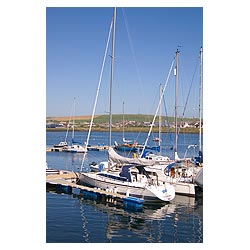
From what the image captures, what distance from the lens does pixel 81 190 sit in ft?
42.9

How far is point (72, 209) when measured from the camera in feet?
35.6

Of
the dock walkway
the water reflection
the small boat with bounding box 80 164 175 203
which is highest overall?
the small boat with bounding box 80 164 175 203

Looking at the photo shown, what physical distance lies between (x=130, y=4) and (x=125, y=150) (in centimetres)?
2934

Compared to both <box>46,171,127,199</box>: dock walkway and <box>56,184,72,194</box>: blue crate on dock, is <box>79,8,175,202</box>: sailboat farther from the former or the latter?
<box>56,184,72,194</box>: blue crate on dock

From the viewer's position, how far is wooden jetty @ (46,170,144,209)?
10.9 metres

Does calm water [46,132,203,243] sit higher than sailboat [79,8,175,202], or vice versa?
sailboat [79,8,175,202]

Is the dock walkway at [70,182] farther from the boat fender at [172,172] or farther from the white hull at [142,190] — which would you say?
the boat fender at [172,172]

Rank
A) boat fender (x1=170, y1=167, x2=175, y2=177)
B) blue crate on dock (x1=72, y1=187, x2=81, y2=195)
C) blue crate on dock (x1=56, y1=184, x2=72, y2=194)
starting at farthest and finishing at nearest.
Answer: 1. boat fender (x1=170, y1=167, x2=175, y2=177)
2. blue crate on dock (x1=56, y1=184, x2=72, y2=194)
3. blue crate on dock (x1=72, y1=187, x2=81, y2=195)

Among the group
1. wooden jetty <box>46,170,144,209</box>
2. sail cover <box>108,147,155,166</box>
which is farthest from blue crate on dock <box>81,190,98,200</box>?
sail cover <box>108,147,155,166</box>

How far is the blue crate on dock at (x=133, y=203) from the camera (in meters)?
10.8

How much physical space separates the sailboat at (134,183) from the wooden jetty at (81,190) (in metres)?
0.40
